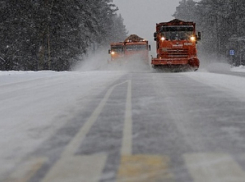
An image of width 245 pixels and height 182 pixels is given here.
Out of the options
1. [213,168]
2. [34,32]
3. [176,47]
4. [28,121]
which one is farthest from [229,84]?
[34,32]

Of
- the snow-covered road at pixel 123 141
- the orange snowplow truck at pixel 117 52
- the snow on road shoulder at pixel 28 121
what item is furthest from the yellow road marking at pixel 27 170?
the orange snowplow truck at pixel 117 52

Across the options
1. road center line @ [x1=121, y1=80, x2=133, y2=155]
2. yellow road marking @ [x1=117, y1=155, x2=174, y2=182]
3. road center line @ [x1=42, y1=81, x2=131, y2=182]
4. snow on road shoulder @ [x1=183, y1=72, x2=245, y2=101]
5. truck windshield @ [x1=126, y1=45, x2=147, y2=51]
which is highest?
truck windshield @ [x1=126, y1=45, x2=147, y2=51]

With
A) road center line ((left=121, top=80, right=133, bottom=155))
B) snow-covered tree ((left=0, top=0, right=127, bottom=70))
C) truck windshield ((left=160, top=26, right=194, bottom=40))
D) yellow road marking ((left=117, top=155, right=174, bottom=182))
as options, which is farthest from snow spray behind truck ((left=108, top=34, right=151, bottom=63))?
yellow road marking ((left=117, top=155, right=174, bottom=182))

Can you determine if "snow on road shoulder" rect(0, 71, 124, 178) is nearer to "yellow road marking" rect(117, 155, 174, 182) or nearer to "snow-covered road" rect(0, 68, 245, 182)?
"snow-covered road" rect(0, 68, 245, 182)

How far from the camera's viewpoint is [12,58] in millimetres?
31359

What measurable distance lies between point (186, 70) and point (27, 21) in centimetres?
1523

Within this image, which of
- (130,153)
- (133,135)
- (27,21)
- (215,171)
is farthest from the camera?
(27,21)

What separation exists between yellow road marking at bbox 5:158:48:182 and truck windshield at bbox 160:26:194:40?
1980cm

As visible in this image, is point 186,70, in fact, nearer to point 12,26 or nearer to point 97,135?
point 12,26

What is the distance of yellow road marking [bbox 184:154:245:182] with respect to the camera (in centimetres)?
282

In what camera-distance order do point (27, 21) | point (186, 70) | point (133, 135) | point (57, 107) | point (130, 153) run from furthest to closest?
point (27, 21) < point (186, 70) < point (57, 107) < point (133, 135) < point (130, 153)

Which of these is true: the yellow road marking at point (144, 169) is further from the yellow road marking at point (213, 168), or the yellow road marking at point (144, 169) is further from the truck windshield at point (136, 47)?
the truck windshield at point (136, 47)

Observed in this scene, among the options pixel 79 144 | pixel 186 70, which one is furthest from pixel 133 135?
pixel 186 70

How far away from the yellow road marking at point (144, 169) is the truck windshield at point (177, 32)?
19.6m
